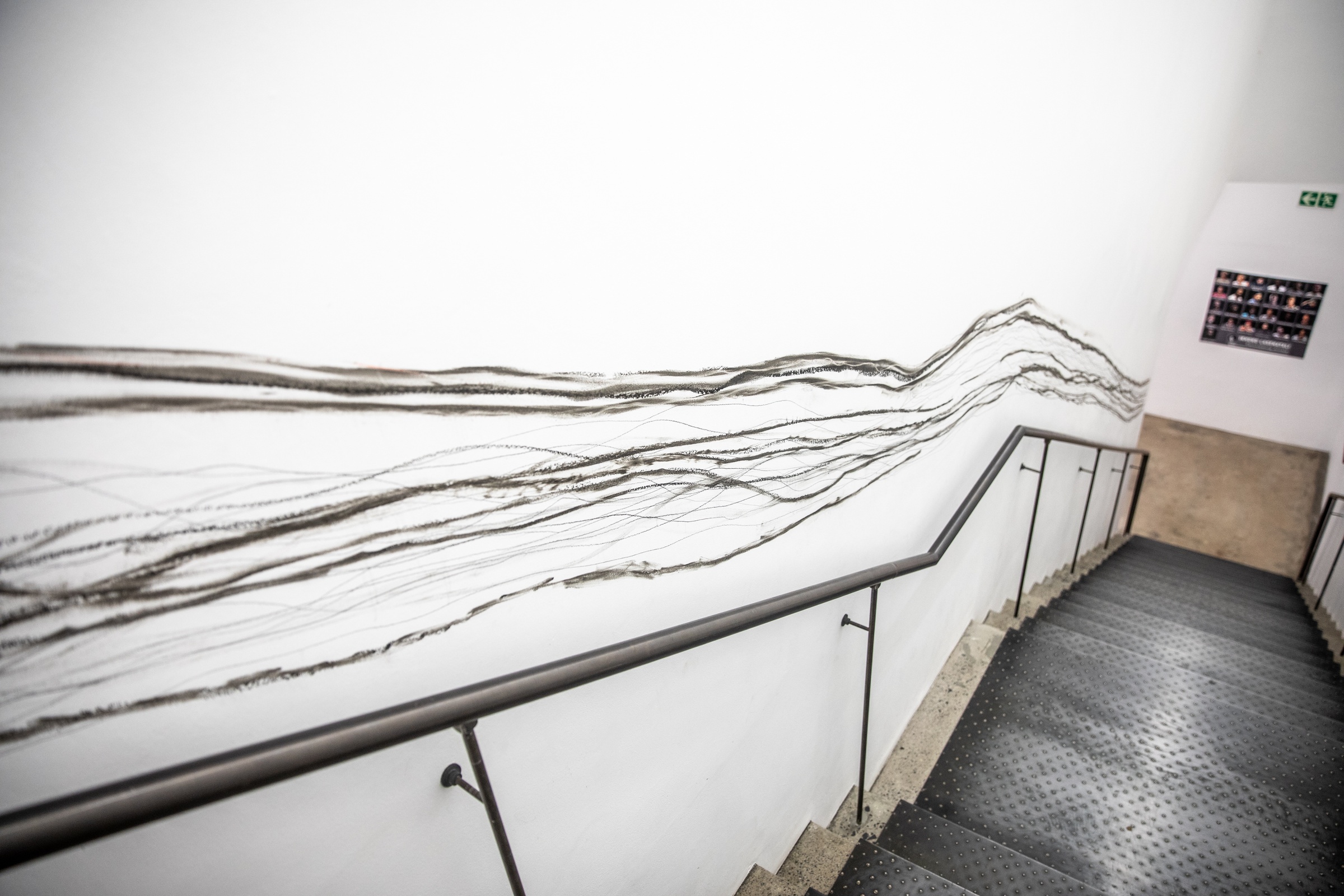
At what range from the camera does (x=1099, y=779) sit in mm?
1953

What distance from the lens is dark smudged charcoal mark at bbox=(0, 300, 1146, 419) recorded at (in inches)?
21.8

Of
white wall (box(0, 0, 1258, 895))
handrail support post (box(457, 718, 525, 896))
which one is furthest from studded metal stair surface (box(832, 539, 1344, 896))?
handrail support post (box(457, 718, 525, 896))

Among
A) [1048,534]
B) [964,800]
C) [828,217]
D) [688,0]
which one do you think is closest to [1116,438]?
[1048,534]

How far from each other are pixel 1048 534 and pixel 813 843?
2.74 m

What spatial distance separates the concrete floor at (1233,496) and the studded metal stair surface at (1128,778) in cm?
507

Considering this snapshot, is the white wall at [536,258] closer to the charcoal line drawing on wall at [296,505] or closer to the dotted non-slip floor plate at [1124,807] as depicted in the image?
the charcoal line drawing on wall at [296,505]

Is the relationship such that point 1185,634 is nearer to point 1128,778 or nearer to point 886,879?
point 1128,778

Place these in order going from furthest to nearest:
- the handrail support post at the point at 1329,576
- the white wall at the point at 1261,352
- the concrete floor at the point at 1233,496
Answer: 1. the white wall at the point at 1261,352
2. the concrete floor at the point at 1233,496
3. the handrail support post at the point at 1329,576

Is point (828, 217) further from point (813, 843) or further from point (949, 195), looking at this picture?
point (813, 843)

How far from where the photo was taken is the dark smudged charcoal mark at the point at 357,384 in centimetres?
55

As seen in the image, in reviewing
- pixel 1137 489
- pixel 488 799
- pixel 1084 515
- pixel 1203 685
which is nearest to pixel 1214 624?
pixel 1084 515

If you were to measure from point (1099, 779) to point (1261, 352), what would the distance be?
8.77m

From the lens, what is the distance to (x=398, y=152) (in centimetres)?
70

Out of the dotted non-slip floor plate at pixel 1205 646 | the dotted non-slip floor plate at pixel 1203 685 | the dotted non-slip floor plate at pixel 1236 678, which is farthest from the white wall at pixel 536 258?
the dotted non-slip floor plate at pixel 1205 646
